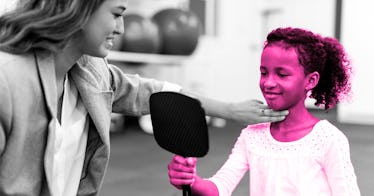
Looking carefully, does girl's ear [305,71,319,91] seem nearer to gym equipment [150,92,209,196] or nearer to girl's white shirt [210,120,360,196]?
girl's white shirt [210,120,360,196]

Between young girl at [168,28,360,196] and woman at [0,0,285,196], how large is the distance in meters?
0.05

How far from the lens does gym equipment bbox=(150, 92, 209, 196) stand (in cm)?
89

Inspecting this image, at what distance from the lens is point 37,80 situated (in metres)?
A: 0.94

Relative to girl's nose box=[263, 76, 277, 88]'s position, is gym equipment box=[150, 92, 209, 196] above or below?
below

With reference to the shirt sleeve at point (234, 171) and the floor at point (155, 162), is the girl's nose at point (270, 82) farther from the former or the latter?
the floor at point (155, 162)

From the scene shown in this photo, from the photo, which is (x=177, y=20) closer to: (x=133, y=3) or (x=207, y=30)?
(x=133, y=3)

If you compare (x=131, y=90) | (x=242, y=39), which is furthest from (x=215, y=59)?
(x=131, y=90)

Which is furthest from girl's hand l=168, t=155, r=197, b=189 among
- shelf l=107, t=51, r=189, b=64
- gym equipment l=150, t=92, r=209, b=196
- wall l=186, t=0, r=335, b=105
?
wall l=186, t=0, r=335, b=105

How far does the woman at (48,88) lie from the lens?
910mm

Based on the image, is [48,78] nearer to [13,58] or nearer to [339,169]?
[13,58]

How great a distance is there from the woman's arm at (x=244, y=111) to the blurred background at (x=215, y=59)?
1.32 metres

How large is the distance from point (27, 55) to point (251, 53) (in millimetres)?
5255

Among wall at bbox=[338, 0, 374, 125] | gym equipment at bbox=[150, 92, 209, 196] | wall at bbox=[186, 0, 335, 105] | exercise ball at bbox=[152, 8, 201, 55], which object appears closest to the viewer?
gym equipment at bbox=[150, 92, 209, 196]

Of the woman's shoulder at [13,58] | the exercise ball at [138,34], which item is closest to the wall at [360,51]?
the exercise ball at [138,34]
